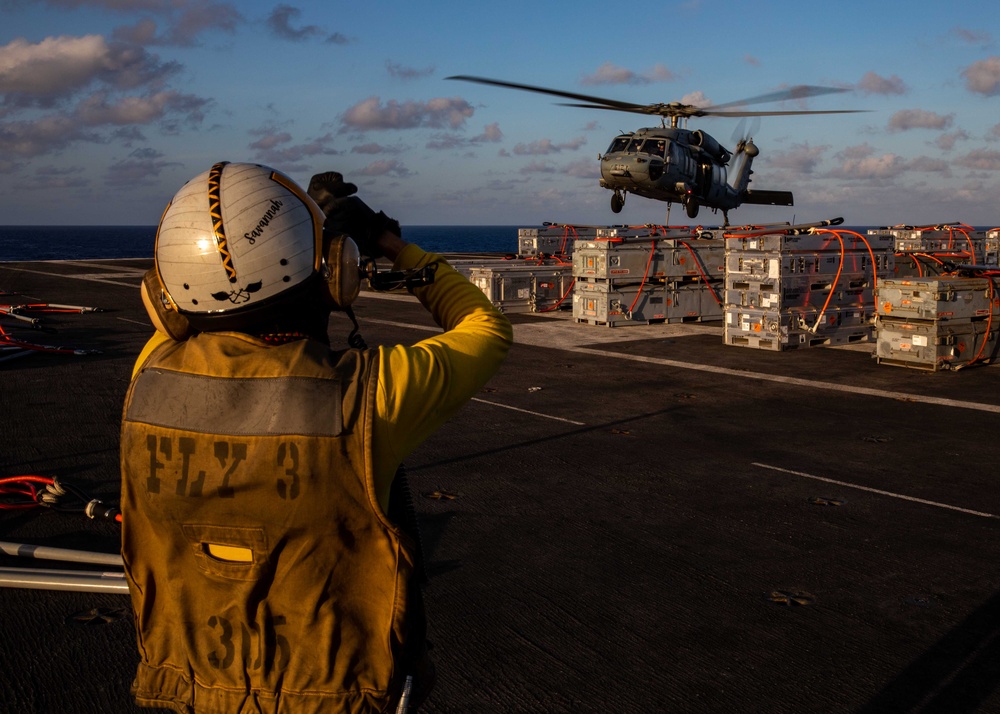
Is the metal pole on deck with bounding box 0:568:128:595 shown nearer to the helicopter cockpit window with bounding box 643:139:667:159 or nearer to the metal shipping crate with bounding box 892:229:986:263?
the helicopter cockpit window with bounding box 643:139:667:159

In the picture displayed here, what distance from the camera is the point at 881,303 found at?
14.7 m

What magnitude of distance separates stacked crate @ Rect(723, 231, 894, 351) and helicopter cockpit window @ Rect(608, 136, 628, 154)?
7.92 m

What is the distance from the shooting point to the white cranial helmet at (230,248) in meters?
1.98

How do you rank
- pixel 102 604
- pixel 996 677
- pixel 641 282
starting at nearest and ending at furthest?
pixel 996 677 < pixel 102 604 < pixel 641 282

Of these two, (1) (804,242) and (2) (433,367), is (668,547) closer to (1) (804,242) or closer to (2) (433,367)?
(2) (433,367)

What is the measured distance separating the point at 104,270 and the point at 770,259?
99.7 ft

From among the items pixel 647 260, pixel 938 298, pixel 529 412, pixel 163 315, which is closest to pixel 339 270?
pixel 163 315

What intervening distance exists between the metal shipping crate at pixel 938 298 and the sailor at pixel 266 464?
1369cm

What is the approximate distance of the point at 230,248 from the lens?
198 cm

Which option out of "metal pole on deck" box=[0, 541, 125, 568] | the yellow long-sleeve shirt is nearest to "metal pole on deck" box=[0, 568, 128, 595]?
"metal pole on deck" box=[0, 541, 125, 568]

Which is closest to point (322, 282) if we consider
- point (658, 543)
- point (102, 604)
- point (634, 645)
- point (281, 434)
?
point (281, 434)

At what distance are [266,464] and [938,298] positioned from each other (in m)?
14.1

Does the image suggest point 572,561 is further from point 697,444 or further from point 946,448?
point 946,448

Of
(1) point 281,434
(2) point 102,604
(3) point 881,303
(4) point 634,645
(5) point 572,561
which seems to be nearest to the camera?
(1) point 281,434
